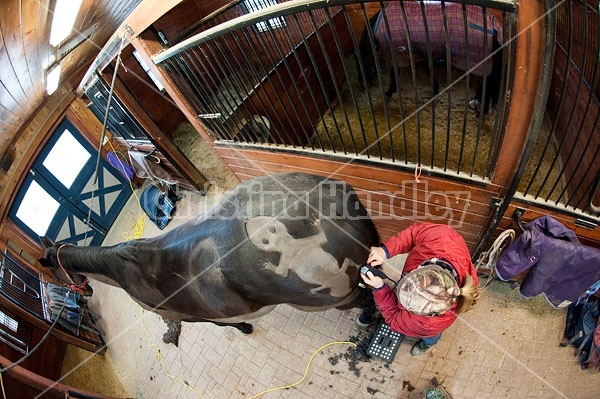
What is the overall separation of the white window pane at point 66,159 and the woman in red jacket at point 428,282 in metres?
3.69

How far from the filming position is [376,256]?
216 cm

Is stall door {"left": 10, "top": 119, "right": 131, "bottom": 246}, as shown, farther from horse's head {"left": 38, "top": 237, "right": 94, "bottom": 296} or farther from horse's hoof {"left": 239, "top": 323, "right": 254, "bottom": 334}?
horse's hoof {"left": 239, "top": 323, "right": 254, "bottom": 334}

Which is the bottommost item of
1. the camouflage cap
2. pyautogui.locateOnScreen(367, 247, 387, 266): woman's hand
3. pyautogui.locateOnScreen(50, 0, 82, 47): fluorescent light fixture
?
pyautogui.locateOnScreen(367, 247, 387, 266): woman's hand

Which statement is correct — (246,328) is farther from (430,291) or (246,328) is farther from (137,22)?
(137,22)

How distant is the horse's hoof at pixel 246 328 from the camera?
3.19 metres

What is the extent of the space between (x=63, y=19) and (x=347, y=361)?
10.1 feet

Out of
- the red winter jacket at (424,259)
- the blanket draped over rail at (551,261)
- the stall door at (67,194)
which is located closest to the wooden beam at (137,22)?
the stall door at (67,194)

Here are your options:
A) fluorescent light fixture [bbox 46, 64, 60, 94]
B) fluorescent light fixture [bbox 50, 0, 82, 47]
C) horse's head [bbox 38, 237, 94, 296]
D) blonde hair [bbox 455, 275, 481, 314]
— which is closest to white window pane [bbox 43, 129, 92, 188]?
fluorescent light fixture [bbox 46, 64, 60, 94]

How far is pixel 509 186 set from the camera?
2092mm

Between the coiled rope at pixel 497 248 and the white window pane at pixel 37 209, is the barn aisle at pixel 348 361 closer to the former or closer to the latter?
the coiled rope at pixel 497 248

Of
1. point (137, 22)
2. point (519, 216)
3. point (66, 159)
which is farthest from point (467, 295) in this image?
point (66, 159)

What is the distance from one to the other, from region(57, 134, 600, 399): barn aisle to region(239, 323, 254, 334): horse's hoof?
0.16 ft

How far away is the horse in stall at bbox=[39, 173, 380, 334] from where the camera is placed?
6.68 feet

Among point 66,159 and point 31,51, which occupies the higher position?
point 31,51
